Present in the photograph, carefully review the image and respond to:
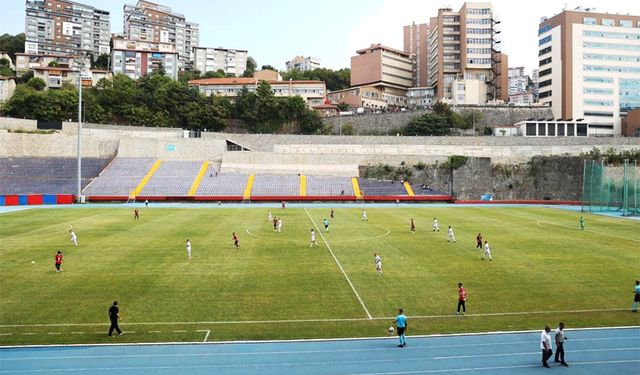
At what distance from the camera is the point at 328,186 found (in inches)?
2960

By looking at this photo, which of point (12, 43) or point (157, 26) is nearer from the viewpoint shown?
point (12, 43)

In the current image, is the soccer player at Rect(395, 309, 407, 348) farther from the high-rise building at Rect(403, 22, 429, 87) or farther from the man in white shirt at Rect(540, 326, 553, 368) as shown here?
the high-rise building at Rect(403, 22, 429, 87)

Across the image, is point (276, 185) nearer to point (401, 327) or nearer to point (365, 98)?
point (401, 327)

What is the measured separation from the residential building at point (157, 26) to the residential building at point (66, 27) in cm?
989

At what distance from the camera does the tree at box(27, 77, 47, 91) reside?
110 metres

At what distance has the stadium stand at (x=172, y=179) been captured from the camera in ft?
229

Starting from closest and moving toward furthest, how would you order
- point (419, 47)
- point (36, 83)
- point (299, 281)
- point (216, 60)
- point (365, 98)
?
1. point (299, 281)
2. point (36, 83)
3. point (365, 98)
4. point (419, 47)
5. point (216, 60)

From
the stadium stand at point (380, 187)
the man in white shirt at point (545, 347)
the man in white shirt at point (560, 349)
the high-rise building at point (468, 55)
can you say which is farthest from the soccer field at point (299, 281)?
the high-rise building at point (468, 55)

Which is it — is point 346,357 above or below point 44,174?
below

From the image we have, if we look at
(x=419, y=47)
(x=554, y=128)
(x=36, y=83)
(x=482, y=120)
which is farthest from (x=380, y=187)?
(x=419, y=47)

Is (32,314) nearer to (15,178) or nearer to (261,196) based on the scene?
(261,196)

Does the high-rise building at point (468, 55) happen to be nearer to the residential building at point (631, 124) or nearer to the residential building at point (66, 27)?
the residential building at point (631, 124)

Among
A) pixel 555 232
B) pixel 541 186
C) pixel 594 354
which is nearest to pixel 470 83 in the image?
pixel 541 186

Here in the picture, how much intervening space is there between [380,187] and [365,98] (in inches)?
2347
